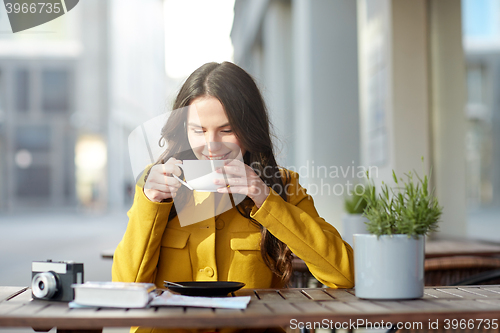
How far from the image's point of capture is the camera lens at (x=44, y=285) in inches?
34.5

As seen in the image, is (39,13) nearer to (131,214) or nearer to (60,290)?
(131,214)

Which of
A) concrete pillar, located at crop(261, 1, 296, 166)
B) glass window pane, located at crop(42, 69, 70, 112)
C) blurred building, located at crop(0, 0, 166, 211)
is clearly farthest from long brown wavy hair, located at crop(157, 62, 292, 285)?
glass window pane, located at crop(42, 69, 70, 112)

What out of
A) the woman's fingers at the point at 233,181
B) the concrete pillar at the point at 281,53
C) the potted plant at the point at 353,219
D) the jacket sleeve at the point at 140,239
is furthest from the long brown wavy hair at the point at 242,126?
the concrete pillar at the point at 281,53

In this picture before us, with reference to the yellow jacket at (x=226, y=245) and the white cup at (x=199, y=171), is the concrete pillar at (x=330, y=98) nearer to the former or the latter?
the yellow jacket at (x=226, y=245)

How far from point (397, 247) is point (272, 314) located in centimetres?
27

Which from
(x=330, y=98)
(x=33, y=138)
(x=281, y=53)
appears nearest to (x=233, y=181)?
(x=330, y=98)

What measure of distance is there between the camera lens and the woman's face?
50 cm

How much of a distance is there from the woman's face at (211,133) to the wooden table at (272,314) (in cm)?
45

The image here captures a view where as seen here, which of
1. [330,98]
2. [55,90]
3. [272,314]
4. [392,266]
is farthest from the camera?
[55,90]

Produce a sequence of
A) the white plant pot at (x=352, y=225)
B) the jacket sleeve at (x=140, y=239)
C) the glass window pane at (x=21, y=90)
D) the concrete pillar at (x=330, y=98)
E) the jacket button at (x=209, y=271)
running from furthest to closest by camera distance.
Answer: the glass window pane at (x=21, y=90)
the concrete pillar at (x=330, y=98)
the white plant pot at (x=352, y=225)
the jacket button at (x=209, y=271)
the jacket sleeve at (x=140, y=239)

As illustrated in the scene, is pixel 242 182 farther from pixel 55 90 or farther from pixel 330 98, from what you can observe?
pixel 55 90

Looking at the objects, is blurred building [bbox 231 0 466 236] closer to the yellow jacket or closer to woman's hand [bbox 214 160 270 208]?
the yellow jacket

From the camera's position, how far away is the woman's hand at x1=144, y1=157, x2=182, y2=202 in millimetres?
1062

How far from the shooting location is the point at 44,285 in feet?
2.90
